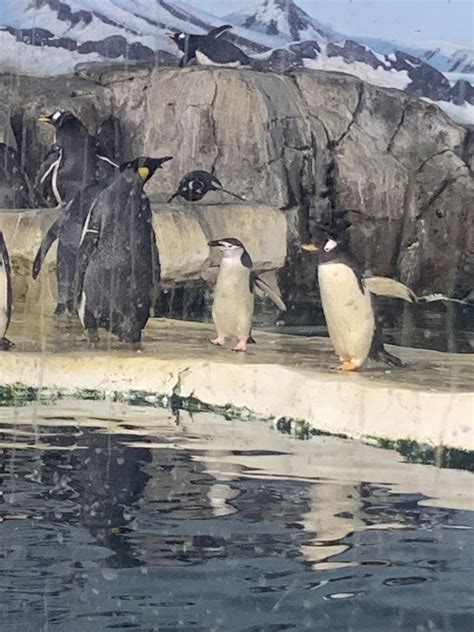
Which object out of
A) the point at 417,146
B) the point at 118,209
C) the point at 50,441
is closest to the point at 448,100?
the point at 417,146

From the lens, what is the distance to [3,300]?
6742 mm

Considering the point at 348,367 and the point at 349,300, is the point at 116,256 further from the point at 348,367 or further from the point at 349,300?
the point at 348,367

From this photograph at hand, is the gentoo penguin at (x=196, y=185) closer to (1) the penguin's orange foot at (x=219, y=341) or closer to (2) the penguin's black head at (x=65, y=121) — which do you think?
(2) the penguin's black head at (x=65, y=121)

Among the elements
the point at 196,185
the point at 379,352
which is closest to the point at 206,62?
the point at 196,185

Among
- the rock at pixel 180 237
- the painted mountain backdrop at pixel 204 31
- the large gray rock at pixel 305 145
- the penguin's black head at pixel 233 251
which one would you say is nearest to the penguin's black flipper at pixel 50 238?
the rock at pixel 180 237

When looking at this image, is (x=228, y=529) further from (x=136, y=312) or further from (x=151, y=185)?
(x=151, y=185)

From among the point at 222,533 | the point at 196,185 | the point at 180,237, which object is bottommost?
the point at 222,533

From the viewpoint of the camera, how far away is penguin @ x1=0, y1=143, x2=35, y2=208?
9.95 m

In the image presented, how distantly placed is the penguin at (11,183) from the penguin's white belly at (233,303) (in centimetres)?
317

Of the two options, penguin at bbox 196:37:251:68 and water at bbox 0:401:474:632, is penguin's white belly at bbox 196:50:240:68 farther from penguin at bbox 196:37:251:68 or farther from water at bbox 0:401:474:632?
water at bbox 0:401:474:632

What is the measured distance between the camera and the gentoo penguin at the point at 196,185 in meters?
10.8

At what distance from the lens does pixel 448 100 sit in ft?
69.0

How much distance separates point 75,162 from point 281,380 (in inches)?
154

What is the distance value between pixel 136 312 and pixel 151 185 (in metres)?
5.01
